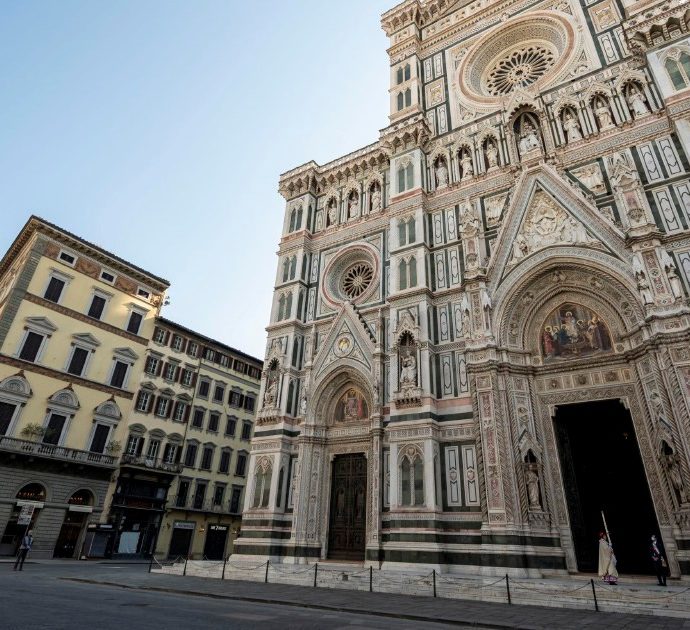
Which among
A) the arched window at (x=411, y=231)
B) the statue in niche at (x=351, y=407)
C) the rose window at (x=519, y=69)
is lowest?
the statue in niche at (x=351, y=407)

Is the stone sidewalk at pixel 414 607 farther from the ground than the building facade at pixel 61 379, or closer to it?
closer to it

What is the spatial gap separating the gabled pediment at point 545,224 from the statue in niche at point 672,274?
1447mm

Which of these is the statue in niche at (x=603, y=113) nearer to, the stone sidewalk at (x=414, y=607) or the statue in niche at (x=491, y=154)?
the statue in niche at (x=491, y=154)

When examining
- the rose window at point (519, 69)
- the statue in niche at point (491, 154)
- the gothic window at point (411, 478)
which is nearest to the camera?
the gothic window at point (411, 478)

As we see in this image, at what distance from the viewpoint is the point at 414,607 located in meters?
10.3

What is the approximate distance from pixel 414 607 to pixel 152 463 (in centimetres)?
2495

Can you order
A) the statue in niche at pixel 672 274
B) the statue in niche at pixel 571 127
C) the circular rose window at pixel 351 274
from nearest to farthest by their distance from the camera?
the statue in niche at pixel 672 274 < the statue in niche at pixel 571 127 < the circular rose window at pixel 351 274

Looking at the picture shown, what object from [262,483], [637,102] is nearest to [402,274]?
[262,483]

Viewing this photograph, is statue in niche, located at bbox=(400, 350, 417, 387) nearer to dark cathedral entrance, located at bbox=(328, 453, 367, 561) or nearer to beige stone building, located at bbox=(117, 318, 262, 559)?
dark cathedral entrance, located at bbox=(328, 453, 367, 561)

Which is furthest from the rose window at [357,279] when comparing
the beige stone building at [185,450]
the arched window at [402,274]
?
the beige stone building at [185,450]

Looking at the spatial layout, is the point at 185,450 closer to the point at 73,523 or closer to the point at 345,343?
the point at 73,523

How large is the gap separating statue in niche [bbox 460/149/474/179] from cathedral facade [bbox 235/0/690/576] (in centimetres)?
10

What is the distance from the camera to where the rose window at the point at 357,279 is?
897 inches

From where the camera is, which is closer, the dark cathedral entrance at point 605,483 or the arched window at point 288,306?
the dark cathedral entrance at point 605,483
